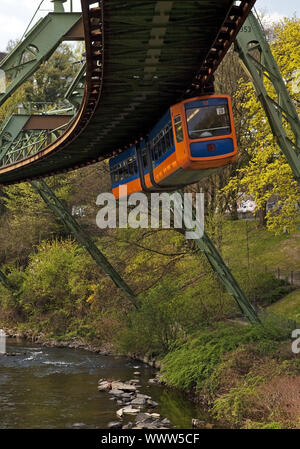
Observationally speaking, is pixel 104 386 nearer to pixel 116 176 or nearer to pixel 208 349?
pixel 208 349

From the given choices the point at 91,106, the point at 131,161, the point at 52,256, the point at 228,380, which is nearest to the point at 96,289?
the point at 52,256

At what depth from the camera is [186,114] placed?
17297mm

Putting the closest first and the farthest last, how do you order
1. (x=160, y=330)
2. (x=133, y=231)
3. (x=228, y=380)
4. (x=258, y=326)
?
1. (x=228, y=380)
2. (x=258, y=326)
3. (x=160, y=330)
4. (x=133, y=231)

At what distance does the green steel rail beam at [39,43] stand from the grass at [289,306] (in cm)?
1662

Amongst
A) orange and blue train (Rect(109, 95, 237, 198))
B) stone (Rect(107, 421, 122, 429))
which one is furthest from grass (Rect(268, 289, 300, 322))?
orange and blue train (Rect(109, 95, 237, 198))

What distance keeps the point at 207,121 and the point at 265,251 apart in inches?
951

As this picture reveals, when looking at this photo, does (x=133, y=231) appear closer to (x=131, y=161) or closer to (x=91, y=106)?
(x=131, y=161)

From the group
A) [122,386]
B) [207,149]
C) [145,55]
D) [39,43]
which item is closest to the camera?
[145,55]

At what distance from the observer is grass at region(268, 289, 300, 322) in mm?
28831

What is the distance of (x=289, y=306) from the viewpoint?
98.7 feet

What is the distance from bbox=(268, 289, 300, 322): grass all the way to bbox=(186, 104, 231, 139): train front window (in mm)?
12812

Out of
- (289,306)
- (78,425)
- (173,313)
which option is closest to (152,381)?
(173,313)
